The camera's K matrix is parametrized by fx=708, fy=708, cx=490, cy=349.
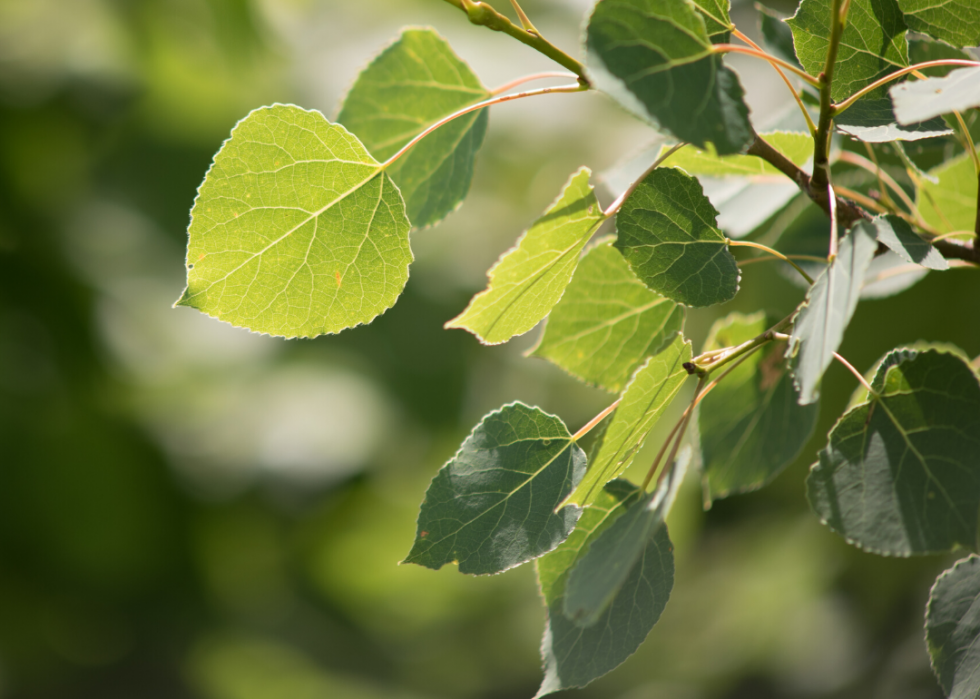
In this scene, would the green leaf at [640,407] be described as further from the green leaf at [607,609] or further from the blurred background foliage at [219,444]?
the blurred background foliage at [219,444]

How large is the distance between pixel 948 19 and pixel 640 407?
0.16 m

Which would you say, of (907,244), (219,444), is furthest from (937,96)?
(219,444)

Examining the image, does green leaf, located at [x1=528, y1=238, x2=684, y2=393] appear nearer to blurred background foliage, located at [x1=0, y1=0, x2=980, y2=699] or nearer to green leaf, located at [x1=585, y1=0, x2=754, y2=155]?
green leaf, located at [x1=585, y1=0, x2=754, y2=155]

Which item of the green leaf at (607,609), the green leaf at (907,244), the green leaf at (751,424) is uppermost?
the green leaf at (907,244)

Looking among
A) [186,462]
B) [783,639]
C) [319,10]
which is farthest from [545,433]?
[319,10]

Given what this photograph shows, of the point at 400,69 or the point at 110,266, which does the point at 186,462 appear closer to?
the point at 110,266

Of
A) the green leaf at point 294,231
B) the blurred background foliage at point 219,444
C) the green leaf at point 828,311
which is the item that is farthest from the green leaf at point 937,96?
the blurred background foliage at point 219,444

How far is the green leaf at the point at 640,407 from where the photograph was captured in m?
0.22

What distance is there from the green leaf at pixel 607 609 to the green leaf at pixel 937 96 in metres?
0.13

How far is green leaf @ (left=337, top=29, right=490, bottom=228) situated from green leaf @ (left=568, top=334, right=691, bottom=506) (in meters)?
0.10

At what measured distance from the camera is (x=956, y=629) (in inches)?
9.7

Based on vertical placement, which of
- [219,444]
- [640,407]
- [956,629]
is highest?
[640,407]

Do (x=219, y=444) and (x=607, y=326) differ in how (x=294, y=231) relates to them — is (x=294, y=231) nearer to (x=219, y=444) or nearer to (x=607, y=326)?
(x=607, y=326)

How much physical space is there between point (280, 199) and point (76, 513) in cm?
129
